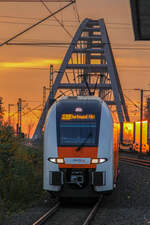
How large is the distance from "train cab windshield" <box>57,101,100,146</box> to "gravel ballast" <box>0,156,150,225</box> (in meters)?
2.02

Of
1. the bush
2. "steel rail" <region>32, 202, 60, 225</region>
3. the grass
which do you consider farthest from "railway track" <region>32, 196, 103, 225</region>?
the bush

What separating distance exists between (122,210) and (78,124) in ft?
9.25

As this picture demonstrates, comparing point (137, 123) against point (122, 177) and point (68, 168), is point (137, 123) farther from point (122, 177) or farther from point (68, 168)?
point (68, 168)

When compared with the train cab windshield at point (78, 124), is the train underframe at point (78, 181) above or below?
below

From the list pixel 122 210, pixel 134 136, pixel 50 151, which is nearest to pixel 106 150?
pixel 50 151

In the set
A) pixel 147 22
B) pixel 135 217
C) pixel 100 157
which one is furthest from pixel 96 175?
pixel 147 22

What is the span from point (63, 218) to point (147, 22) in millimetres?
6297

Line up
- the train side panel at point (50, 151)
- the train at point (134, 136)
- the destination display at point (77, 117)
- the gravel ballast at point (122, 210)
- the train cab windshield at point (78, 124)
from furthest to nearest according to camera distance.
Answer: the train at point (134, 136)
the destination display at point (77, 117)
the train cab windshield at point (78, 124)
the train side panel at point (50, 151)
the gravel ballast at point (122, 210)

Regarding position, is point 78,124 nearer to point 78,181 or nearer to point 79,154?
point 79,154

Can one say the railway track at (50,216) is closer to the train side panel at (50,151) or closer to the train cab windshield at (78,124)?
the train side panel at (50,151)

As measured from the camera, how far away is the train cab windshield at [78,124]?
46.8 ft

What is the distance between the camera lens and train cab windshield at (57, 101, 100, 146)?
1425 centimetres

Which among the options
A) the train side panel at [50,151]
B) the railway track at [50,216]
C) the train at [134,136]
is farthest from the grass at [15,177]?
the train at [134,136]

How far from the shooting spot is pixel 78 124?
48.0 feet
